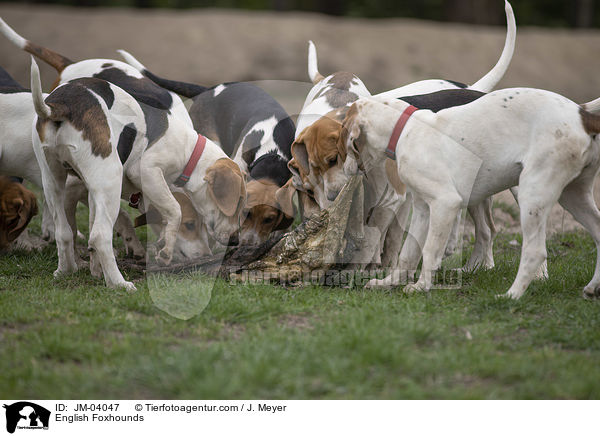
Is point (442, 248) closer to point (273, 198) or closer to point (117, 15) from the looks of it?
point (273, 198)

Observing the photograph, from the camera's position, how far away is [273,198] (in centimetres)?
618

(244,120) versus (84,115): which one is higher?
(84,115)

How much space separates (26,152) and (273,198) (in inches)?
91.2

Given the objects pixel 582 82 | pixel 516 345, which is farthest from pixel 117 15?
pixel 516 345

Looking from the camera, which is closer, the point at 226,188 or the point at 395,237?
the point at 226,188

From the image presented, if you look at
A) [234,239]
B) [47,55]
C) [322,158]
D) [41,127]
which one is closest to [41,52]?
[47,55]

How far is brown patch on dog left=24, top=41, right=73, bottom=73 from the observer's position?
699 cm

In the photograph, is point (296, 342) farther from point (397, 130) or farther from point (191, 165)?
point (191, 165)

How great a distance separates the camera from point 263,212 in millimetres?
6156

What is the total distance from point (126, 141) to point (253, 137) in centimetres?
173

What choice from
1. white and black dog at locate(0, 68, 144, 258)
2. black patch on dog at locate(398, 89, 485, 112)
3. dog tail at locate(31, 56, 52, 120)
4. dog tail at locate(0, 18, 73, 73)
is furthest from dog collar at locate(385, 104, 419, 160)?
dog tail at locate(0, 18, 73, 73)

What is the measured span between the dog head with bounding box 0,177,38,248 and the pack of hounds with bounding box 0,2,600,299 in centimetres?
1
